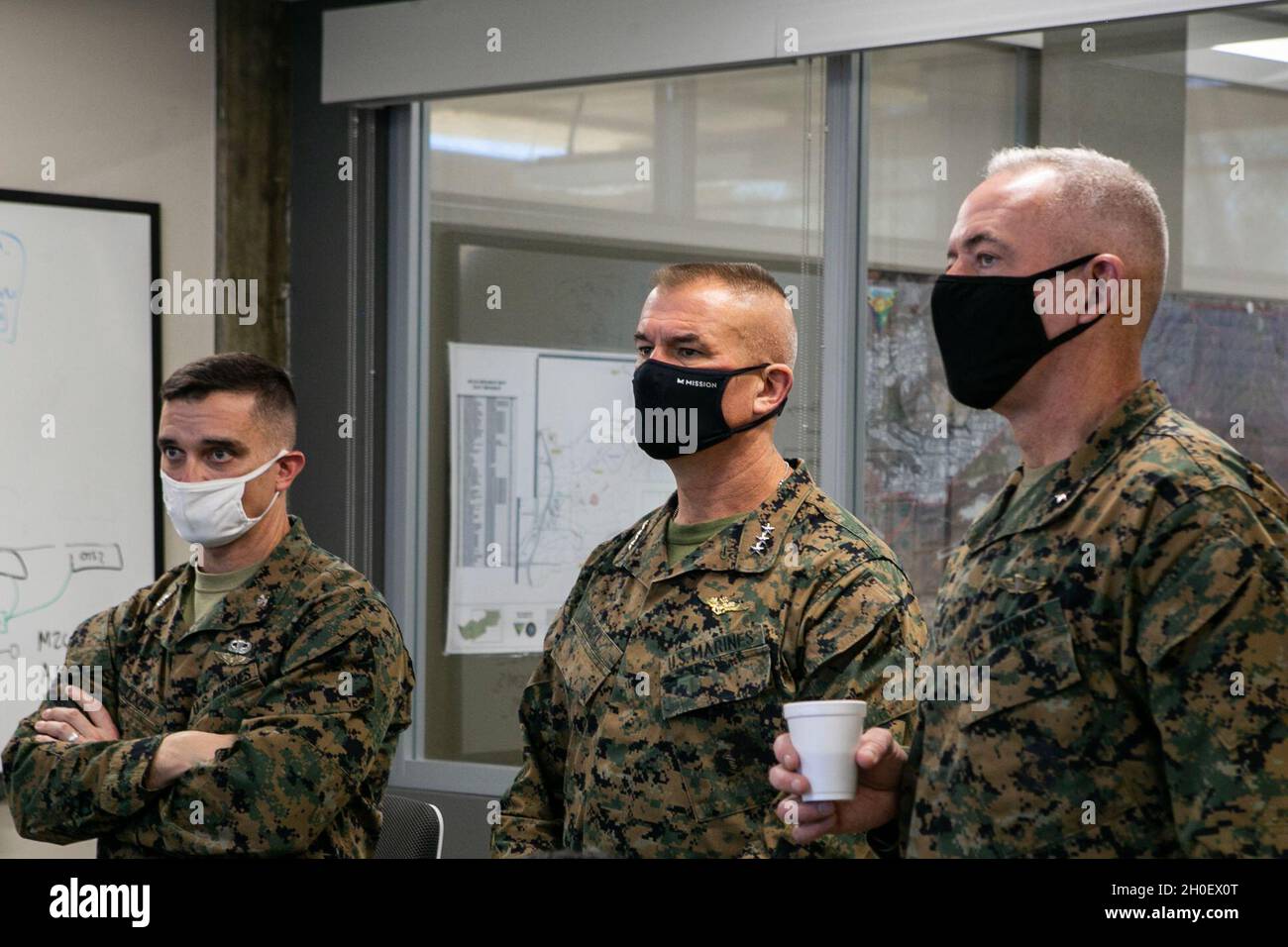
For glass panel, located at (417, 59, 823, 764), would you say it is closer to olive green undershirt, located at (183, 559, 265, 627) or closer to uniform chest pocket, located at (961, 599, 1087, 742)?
olive green undershirt, located at (183, 559, 265, 627)

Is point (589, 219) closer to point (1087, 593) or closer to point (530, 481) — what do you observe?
point (530, 481)

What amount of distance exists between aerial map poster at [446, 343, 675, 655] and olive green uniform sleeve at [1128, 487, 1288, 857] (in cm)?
266

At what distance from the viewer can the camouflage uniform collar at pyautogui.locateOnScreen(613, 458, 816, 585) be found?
2.24 m

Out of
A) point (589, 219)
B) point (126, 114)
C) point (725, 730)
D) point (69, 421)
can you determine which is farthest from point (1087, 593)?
point (126, 114)

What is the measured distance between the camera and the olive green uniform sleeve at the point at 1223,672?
4.71 ft

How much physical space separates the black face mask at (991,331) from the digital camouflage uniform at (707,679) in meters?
0.43

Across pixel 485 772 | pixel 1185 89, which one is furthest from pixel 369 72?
pixel 1185 89

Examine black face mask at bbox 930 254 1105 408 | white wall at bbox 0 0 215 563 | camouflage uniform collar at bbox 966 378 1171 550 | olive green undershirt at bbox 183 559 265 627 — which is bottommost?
olive green undershirt at bbox 183 559 265 627

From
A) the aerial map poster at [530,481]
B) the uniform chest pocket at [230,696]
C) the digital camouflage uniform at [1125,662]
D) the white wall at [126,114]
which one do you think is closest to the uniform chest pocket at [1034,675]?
the digital camouflage uniform at [1125,662]

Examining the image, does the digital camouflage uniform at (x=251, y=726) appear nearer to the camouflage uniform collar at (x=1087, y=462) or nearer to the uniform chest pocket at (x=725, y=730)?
the uniform chest pocket at (x=725, y=730)

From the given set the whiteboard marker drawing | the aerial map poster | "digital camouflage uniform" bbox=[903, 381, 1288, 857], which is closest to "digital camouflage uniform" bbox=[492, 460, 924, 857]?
"digital camouflage uniform" bbox=[903, 381, 1288, 857]

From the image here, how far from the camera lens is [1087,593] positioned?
1.57 metres
